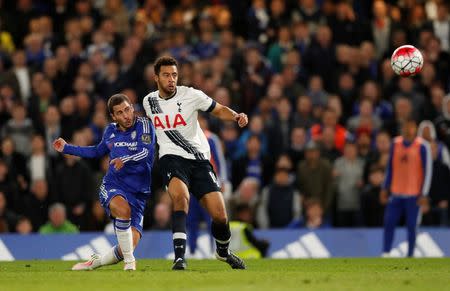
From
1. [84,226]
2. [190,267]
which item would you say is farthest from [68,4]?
[190,267]

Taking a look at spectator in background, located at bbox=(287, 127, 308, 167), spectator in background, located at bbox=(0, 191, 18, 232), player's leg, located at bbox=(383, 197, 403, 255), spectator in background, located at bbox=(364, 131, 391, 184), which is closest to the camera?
player's leg, located at bbox=(383, 197, 403, 255)

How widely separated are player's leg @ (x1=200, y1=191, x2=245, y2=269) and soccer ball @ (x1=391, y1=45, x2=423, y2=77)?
408 centimetres

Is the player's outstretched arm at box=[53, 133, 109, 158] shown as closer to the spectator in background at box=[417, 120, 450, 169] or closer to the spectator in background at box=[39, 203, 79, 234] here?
the spectator in background at box=[39, 203, 79, 234]

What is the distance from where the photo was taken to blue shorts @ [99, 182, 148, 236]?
14375 millimetres

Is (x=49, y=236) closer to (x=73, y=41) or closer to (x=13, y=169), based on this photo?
(x=13, y=169)

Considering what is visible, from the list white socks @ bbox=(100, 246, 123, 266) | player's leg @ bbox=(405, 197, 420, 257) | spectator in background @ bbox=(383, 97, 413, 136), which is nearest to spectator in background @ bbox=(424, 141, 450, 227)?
spectator in background @ bbox=(383, 97, 413, 136)

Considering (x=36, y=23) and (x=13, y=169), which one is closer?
(x=13, y=169)

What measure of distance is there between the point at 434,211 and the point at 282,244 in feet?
10.9

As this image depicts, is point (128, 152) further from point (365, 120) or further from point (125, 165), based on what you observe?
point (365, 120)

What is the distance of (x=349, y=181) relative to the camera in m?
22.4

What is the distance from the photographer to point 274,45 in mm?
25422

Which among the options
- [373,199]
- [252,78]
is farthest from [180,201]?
[252,78]

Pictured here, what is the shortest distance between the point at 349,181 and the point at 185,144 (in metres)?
8.45

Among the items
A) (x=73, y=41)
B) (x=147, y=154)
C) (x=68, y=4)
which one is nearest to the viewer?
(x=147, y=154)
